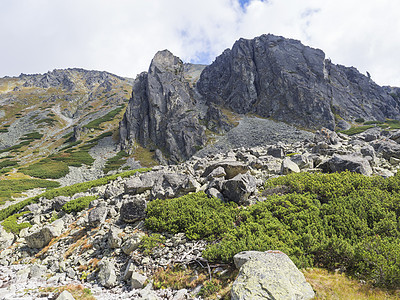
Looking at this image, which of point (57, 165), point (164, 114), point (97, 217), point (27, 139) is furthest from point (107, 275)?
point (27, 139)

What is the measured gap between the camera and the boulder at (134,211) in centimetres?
1015

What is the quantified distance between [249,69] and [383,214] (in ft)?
331

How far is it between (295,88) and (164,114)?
59652mm

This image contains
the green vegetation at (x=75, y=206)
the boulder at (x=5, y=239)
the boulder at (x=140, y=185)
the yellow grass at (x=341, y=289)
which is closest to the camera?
the yellow grass at (x=341, y=289)

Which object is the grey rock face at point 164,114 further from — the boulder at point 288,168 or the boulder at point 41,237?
the boulder at point 41,237

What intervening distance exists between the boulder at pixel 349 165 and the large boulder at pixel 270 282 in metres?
11.8

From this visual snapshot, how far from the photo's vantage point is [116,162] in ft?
192

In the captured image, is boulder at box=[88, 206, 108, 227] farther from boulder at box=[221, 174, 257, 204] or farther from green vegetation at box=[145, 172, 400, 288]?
boulder at box=[221, 174, 257, 204]

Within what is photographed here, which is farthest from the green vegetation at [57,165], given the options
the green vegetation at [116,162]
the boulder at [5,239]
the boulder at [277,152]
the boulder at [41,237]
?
the boulder at [277,152]

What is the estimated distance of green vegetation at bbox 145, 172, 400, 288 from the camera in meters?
5.84

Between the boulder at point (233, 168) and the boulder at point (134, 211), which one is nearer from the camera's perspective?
the boulder at point (134, 211)

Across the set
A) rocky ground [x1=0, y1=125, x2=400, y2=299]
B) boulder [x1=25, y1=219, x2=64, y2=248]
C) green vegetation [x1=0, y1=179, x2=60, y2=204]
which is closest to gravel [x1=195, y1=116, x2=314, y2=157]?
green vegetation [x1=0, y1=179, x2=60, y2=204]

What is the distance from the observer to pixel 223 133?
71.9 metres

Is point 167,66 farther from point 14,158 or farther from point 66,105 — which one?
point 66,105
